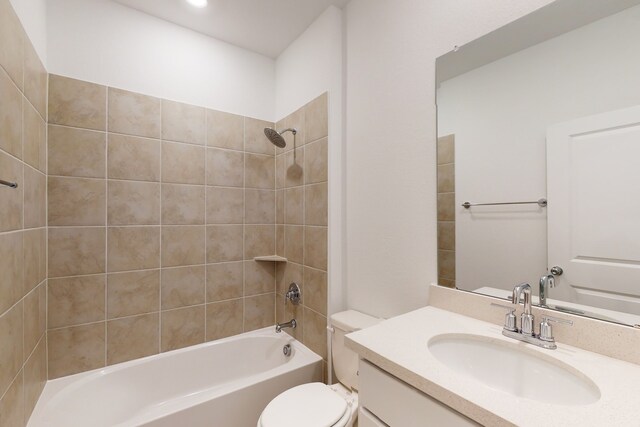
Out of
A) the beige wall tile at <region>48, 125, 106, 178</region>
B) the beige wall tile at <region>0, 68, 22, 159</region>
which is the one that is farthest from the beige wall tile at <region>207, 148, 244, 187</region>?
the beige wall tile at <region>0, 68, 22, 159</region>

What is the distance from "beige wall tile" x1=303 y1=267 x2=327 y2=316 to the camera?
177cm

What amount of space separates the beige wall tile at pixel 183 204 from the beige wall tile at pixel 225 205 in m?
0.05

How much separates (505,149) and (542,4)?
0.47 m

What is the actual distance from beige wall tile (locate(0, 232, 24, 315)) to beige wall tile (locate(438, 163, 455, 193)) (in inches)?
64.8

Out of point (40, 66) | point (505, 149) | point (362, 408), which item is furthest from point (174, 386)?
point (505, 149)

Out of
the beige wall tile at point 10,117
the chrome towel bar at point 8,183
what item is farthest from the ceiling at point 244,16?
the chrome towel bar at point 8,183

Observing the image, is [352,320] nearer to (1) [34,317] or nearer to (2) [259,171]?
(2) [259,171]

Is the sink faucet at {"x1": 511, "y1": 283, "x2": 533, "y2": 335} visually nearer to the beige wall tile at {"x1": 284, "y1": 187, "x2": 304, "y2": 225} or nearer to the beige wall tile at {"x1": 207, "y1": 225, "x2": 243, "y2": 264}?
the beige wall tile at {"x1": 284, "y1": 187, "x2": 304, "y2": 225}

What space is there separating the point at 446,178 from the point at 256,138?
1515 millimetres

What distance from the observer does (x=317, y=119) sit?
185 cm

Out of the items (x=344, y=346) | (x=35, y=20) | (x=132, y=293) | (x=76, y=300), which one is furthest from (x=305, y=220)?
(x=35, y=20)

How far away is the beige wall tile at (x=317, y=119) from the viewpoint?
1.78 metres

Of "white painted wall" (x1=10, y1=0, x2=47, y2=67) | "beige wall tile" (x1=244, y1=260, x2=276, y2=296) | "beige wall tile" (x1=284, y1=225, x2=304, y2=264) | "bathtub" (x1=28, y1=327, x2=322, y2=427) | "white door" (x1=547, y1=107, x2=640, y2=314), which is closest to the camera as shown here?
"white door" (x1=547, y1=107, x2=640, y2=314)

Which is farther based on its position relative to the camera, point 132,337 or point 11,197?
point 132,337
